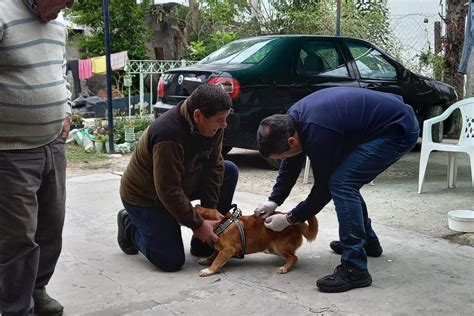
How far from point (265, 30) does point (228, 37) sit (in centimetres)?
108

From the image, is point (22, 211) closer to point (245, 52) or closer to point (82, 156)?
point (245, 52)

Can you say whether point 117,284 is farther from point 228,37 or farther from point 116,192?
point 228,37

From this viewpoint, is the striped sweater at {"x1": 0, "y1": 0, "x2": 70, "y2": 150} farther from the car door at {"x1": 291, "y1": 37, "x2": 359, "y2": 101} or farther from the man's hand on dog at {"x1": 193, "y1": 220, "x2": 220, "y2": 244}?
the car door at {"x1": 291, "y1": 37, "x2": 359, "y2": 101}

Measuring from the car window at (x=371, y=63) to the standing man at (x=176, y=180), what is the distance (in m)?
3.68

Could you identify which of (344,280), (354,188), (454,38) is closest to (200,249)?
(344,280)

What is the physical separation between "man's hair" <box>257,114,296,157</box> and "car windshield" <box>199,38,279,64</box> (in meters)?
3.30

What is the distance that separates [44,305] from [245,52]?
437 centimetres

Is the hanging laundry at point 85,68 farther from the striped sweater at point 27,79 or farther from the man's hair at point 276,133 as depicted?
the striped sweater at point 27,79

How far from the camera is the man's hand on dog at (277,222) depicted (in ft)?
11.2

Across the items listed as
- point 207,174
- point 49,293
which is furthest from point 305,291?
point 49,293

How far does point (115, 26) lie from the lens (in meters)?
13.1

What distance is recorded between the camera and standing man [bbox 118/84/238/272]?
3273 millimetres

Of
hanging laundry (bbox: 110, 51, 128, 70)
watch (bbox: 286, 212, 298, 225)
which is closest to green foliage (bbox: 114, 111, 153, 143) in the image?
hanging laundry (bbox: 110, 51, 128, 70)

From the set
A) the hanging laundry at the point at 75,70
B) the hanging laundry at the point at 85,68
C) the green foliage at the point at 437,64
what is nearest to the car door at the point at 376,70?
the green foliage at the point at 437,64
